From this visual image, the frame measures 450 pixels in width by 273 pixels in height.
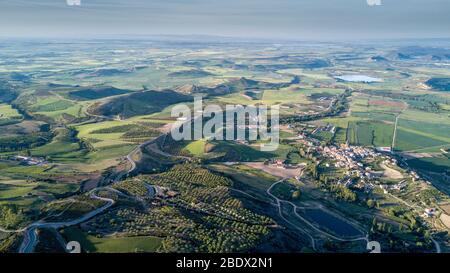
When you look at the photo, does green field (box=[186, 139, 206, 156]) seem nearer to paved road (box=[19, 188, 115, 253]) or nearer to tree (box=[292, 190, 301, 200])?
tree (box=[292, 190, 301, 200])

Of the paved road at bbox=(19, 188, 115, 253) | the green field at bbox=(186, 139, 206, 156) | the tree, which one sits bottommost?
the tree

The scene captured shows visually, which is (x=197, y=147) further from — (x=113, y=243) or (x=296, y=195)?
(x=113, y=243)

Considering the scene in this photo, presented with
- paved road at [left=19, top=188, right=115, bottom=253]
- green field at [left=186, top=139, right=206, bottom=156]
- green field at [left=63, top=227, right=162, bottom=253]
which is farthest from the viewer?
green field at [left=186, top=139, right=206, bottom=156]

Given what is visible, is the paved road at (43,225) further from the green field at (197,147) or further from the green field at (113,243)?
the green field at (197,147)

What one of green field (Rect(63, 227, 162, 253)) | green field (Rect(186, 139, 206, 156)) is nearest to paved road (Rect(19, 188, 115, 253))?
green field (Rect(63, 227, 162, 253))

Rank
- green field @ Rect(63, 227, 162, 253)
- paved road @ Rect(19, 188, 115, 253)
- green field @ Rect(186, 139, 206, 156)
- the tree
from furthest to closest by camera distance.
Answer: green field @ Rect(186, 139, 206, 156), the tree, paved road @ Rect(19, 188, 115, 253), green field @ Rect(63, 227, 162, 253)

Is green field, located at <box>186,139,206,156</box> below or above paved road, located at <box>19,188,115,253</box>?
below

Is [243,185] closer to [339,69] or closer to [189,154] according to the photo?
[189,154]

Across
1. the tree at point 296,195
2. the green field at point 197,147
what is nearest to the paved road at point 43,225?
the tree at point 296,195

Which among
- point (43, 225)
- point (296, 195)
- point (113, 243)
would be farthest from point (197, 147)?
point (113, 243)
